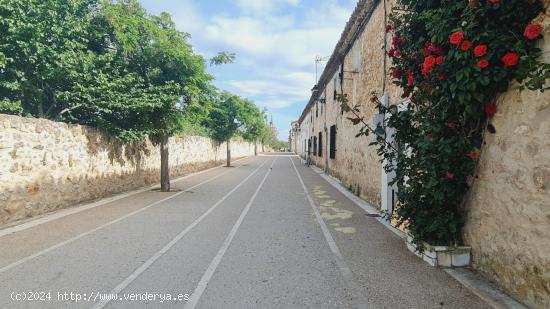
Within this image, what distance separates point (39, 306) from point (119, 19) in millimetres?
8732

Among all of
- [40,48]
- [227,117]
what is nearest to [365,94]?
[40,48]

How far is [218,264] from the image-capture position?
170 inches

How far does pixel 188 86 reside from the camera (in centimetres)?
1076

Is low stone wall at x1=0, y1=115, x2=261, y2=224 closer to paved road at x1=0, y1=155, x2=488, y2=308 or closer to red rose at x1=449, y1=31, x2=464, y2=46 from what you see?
paved road at x1=0, y1=155, x2=488, y2=308

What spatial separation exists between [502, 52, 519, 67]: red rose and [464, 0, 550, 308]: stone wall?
25cm

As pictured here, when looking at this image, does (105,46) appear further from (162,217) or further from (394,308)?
(394,308)

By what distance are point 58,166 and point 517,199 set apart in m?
9.42

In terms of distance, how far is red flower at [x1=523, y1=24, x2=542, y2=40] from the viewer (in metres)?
3.05

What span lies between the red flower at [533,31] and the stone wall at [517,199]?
0.39 feet

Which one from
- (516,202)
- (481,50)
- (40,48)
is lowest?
(516,202)

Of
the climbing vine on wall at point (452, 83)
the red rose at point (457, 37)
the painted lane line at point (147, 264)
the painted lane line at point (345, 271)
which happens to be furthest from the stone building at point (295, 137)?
the red rose at point (457, 37)

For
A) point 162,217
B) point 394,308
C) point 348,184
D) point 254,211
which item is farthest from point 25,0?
point 348,184

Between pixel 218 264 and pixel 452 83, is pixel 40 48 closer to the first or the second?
pixel 218 264

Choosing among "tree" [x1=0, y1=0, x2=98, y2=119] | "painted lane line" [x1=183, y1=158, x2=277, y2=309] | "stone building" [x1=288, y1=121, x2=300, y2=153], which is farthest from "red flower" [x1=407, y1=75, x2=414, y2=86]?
"stone building" [x1=288, y1=121, x2=300, y2=153]
